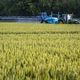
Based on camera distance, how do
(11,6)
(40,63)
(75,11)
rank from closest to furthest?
Answer: (40,63), (75,11), (11,6)

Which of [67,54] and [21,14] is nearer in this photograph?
[67,54]

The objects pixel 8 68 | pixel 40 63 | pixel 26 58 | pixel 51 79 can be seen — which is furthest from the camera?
pixel 26 58

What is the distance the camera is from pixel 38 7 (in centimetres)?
7088

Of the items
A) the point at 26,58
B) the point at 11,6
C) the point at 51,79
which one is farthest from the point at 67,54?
the point at 11,6

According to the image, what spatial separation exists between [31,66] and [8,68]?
0.46 meters

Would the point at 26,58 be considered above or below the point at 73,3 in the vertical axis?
above

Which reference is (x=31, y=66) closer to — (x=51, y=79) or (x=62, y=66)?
(x=62, y=66)

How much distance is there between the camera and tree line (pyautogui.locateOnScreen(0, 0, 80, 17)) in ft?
224

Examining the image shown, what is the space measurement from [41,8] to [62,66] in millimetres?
64706

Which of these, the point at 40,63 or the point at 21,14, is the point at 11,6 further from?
the point at 40,63

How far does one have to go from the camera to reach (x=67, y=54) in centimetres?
835

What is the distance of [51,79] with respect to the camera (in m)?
5.16

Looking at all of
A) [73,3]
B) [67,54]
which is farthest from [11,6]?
[67,54]

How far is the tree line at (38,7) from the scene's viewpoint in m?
68.4
